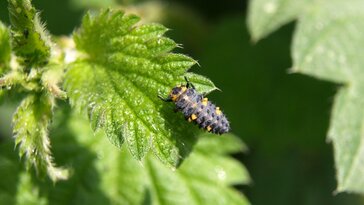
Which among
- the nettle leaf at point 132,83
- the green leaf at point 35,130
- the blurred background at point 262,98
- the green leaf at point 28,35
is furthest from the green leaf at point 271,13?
the green leaf at point 35,130

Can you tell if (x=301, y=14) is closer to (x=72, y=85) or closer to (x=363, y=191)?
(x=363, y=191)

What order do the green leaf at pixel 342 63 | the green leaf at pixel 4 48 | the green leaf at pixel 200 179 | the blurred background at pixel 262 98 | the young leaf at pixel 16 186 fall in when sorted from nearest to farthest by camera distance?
the green leaf at pixel 4 48, the young leaf at pixel 16 186, the green leaf at pixel 200 179, the green leaf at pixel 342 63, the blurred background at pixel 262 98

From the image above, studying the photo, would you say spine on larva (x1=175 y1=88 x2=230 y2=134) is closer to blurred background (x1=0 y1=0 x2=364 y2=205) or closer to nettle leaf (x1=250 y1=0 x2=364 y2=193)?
nettle leaf (x1=250 y1=0 x2=364 y2=193)

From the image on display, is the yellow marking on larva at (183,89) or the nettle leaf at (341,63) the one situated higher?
the yellow marking on larva at (183,89)

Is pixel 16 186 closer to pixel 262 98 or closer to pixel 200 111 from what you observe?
pixel 200 111

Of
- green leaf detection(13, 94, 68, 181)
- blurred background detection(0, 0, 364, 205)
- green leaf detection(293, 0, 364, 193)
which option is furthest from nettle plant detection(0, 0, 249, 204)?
blurred background detection(0, 0, 364, 205)

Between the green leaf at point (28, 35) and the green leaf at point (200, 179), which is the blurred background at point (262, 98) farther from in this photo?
the green leaf at point (28, 35)
